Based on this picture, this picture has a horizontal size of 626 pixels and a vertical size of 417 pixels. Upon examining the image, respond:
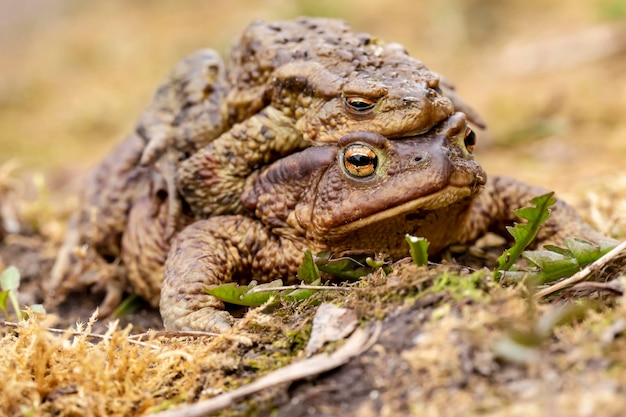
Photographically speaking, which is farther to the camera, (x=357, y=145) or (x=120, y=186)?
(x=120, y=186)

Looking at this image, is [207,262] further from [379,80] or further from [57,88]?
[57,88]

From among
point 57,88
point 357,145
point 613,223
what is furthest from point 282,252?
point 57,88

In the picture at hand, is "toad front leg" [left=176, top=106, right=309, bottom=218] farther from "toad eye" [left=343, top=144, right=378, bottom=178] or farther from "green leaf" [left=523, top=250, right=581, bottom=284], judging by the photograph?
"green leaf" [left=523, top=250, right=581, bottom=284]

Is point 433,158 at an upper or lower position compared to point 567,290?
upper

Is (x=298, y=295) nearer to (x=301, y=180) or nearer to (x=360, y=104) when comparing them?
(x=301, y=180)

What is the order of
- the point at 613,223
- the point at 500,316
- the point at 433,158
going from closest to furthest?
the point at 500,316 → the point at 433,158 → the point at 613,223

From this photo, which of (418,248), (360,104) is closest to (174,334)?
(418,248)

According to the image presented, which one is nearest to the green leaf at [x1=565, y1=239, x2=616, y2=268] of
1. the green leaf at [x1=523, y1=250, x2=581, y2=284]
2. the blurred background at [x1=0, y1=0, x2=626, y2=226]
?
the green leaf at [x1=523, y1=250, x2=581, y2=284]

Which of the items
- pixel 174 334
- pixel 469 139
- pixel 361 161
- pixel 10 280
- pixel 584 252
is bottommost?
pixel 10 280
